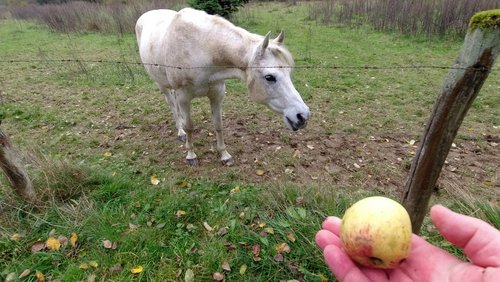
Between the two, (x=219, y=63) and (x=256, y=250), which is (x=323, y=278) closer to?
(x=256, y=250)

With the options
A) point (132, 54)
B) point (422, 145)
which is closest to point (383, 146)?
point (422, 145)

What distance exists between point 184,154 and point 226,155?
2.30 feet

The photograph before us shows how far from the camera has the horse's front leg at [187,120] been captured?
4189mm

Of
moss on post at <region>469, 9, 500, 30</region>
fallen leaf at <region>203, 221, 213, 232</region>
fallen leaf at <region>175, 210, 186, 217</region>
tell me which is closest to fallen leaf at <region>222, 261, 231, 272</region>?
fallen leaf at <region>203, 221, 213, 232</region>

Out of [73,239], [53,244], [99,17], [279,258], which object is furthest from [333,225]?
[99,17]

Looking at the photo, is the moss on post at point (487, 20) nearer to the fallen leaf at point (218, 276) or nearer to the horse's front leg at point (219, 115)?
the fallen leaf at point (218, 276)

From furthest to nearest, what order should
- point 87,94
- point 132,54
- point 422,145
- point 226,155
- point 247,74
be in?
1. point 132,54
2. point 87,94
3. point 226,155
4. point 247,74
5. point 422,145

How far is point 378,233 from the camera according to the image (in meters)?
1.44

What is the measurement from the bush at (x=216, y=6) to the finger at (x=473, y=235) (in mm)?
11880

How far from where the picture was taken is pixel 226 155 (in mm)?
4695

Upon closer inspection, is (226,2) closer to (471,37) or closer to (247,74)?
(247,74)

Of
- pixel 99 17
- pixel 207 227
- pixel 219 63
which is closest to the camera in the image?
pixel 207 227

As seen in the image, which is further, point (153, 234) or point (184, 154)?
point (184, 154)

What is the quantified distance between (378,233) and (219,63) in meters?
2.75
